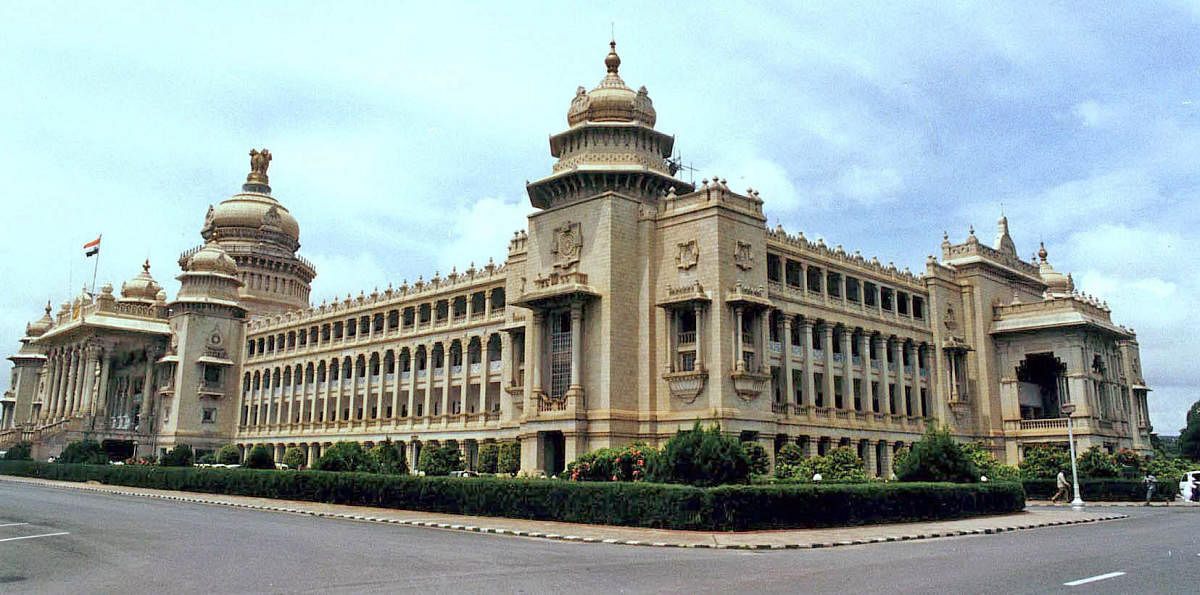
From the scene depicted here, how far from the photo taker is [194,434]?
267 feet

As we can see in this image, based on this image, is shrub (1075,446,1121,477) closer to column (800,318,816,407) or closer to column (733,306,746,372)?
Answer: column (800,318,816,407)

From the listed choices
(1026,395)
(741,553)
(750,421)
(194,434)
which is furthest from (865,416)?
(194,434)

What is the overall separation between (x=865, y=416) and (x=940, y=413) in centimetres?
856

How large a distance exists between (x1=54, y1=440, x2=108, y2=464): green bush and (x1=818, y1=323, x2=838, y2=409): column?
50726 mm

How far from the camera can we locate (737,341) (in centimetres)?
4406

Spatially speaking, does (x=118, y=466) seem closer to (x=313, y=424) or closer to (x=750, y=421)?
(x=313, y=424)

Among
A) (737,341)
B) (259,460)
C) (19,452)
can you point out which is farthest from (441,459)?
(19,452)

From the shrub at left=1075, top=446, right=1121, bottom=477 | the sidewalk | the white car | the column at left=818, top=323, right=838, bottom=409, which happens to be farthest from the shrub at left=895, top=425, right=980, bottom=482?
the white car

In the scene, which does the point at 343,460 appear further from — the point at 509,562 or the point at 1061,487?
the point at 1061,487

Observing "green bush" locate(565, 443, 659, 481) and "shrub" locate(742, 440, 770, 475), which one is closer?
"green bush" locate(565, 443, 659, 481)

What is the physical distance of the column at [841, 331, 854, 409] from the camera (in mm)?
53500

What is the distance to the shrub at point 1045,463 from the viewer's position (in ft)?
172

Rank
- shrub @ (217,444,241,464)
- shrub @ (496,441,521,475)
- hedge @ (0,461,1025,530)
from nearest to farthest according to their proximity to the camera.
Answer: hedge @ (0,461,1025,530) < shrub @ (496,441,521,475) < shrub @ (217,444,241,464)

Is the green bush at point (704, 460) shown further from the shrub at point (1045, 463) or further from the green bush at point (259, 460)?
the shrub at point (1045, 463)
